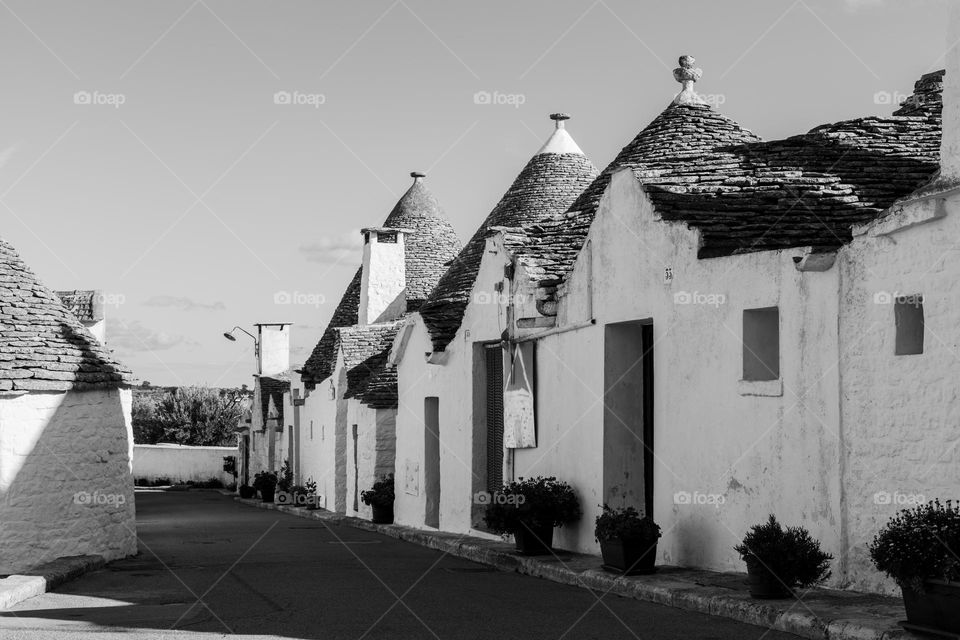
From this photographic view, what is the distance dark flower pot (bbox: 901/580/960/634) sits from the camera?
23.4 feet

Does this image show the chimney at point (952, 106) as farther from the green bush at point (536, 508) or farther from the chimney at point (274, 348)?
the chimney at point (274, 348)

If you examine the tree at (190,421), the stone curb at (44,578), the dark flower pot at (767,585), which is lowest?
the tree at (190,421)

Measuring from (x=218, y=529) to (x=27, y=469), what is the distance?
9.07m

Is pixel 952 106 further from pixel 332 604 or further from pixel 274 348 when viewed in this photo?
pixel 274 348

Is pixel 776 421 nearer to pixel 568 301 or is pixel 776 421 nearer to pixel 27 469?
pixel 568 301

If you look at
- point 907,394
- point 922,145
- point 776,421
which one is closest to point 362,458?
point 922,145

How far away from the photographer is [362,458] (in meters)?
28.4

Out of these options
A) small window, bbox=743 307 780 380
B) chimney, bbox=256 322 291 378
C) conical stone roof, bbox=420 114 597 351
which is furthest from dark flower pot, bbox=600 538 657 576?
chimney, bbox=256 322 291 378

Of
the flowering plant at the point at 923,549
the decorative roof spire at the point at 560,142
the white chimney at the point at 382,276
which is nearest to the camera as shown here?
the flowering plant at the point at 923,549

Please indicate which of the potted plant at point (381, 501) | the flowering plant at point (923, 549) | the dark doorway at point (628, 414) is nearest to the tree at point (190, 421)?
the potted plant at point (381, 501)

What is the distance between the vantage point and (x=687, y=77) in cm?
1900

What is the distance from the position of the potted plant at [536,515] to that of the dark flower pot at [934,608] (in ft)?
23.6

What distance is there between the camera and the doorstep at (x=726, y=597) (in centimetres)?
800

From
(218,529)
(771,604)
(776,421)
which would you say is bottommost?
(218,529)
